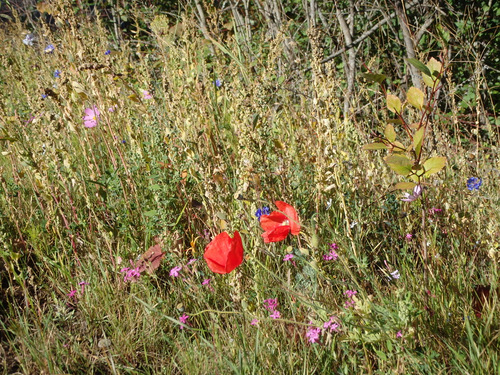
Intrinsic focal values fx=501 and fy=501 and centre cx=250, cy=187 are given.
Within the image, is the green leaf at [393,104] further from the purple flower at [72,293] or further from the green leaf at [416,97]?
the purple flower at [72,293]

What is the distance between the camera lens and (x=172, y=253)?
5.55ft

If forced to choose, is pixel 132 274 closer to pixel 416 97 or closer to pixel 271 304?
pixel 271 304

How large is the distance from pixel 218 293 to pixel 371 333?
65 cm

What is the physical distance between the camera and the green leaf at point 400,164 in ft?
3.85

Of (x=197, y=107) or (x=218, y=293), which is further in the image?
(x=197, y=107)

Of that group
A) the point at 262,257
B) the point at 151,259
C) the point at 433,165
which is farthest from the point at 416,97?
the point at 151,259

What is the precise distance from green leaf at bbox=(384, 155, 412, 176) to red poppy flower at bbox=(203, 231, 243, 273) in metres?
0.48

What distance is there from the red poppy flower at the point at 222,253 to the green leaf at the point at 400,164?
48 centimetres

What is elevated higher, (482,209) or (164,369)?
(482,209)

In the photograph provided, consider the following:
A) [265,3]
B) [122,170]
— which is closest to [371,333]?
[122,170]

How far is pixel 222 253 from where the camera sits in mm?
1391

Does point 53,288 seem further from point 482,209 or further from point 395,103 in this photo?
point 482,209

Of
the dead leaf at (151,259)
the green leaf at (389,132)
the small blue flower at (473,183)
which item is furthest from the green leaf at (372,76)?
the dead leaf at (151,259)

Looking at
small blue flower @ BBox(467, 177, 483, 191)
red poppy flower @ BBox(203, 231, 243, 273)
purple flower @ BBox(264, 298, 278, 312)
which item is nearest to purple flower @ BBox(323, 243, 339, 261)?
purple flower @ BBox(264, 298, 278, 312)
